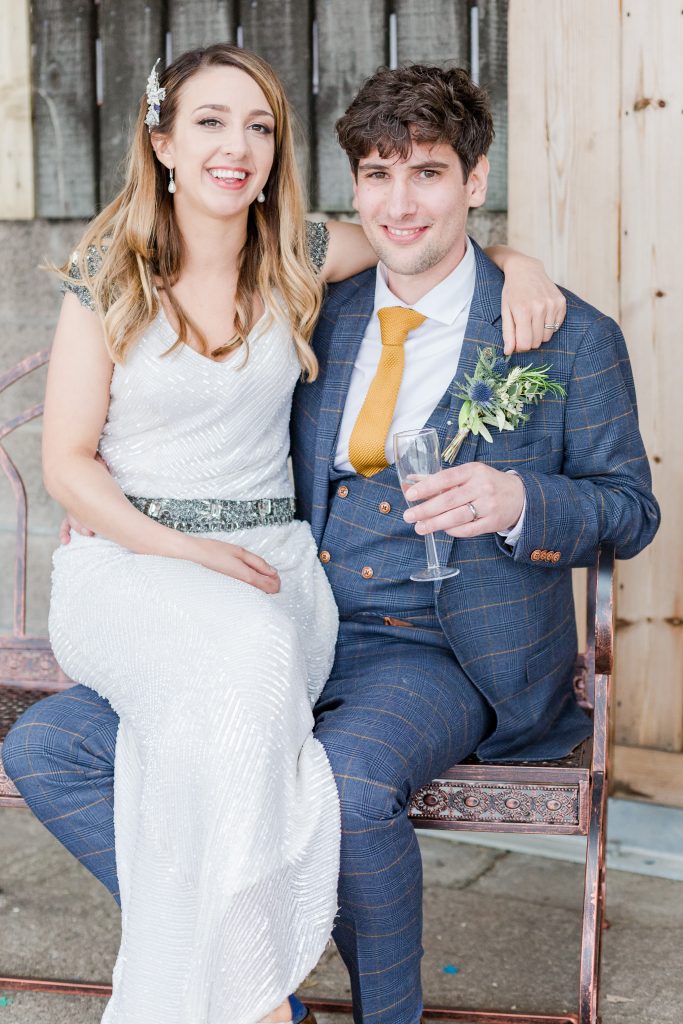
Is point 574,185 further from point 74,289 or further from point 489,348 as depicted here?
point 74,289

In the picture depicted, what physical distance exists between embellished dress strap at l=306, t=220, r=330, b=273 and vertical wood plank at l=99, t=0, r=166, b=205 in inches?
43.8

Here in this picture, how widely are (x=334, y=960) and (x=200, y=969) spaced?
108 centimetres

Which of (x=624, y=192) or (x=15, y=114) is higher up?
(x=15, y=114)

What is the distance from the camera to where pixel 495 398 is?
8.75 feet

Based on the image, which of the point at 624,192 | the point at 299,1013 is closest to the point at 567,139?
the point at 624,192

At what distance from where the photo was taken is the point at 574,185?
3.49 metres

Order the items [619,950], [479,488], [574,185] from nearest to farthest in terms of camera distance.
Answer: [479,488] → [619,950] → [574,185]

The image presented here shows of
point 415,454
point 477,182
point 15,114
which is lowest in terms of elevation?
point 415,454

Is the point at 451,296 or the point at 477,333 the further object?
the point at 451,296

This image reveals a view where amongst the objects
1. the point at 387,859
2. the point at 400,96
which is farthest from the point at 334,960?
the point at 400,96

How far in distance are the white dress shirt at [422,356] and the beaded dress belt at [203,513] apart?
239 mm

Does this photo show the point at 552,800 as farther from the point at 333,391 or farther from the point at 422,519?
the point at 333,391

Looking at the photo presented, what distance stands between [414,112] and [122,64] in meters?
1.58

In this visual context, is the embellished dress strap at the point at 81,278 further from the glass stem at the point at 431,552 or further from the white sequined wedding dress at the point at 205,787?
the glass stem at the point at 431,552
